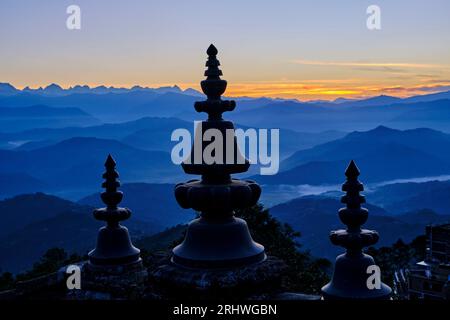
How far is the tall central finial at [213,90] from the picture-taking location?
7297mm

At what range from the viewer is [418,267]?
3875cm

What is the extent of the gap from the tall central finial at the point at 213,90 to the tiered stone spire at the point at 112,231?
389 cm

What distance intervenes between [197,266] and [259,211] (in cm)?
2778

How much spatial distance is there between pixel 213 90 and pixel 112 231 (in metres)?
4.85

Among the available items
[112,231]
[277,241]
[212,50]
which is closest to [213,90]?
[212,50]

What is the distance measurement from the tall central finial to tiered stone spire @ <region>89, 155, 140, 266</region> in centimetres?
389

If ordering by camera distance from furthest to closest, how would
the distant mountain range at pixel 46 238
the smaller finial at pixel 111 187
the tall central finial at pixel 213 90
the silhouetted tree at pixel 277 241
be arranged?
the distant mountain range at pixel 46 238, the silhouetted tree at pixel 277 241, the smaller finial at pixel 111 187, the tall central finial at pixel 213 90

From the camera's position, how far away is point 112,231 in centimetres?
1073

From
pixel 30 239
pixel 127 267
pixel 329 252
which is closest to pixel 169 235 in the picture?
pixel 329 252

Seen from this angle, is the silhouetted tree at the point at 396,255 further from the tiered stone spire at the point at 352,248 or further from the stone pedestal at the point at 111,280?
the tiered stone spire at the point at 352,248

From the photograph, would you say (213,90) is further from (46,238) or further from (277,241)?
(46,238)

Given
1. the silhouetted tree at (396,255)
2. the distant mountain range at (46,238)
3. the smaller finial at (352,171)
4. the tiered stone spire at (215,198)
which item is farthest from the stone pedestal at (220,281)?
the distant mountain range at (46,238)

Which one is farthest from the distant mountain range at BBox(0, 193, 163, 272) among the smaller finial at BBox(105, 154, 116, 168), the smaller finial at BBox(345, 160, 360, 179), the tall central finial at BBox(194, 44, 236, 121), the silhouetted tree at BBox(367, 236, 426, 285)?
the smaller finial at BBox(345, 160, 360, 179)
